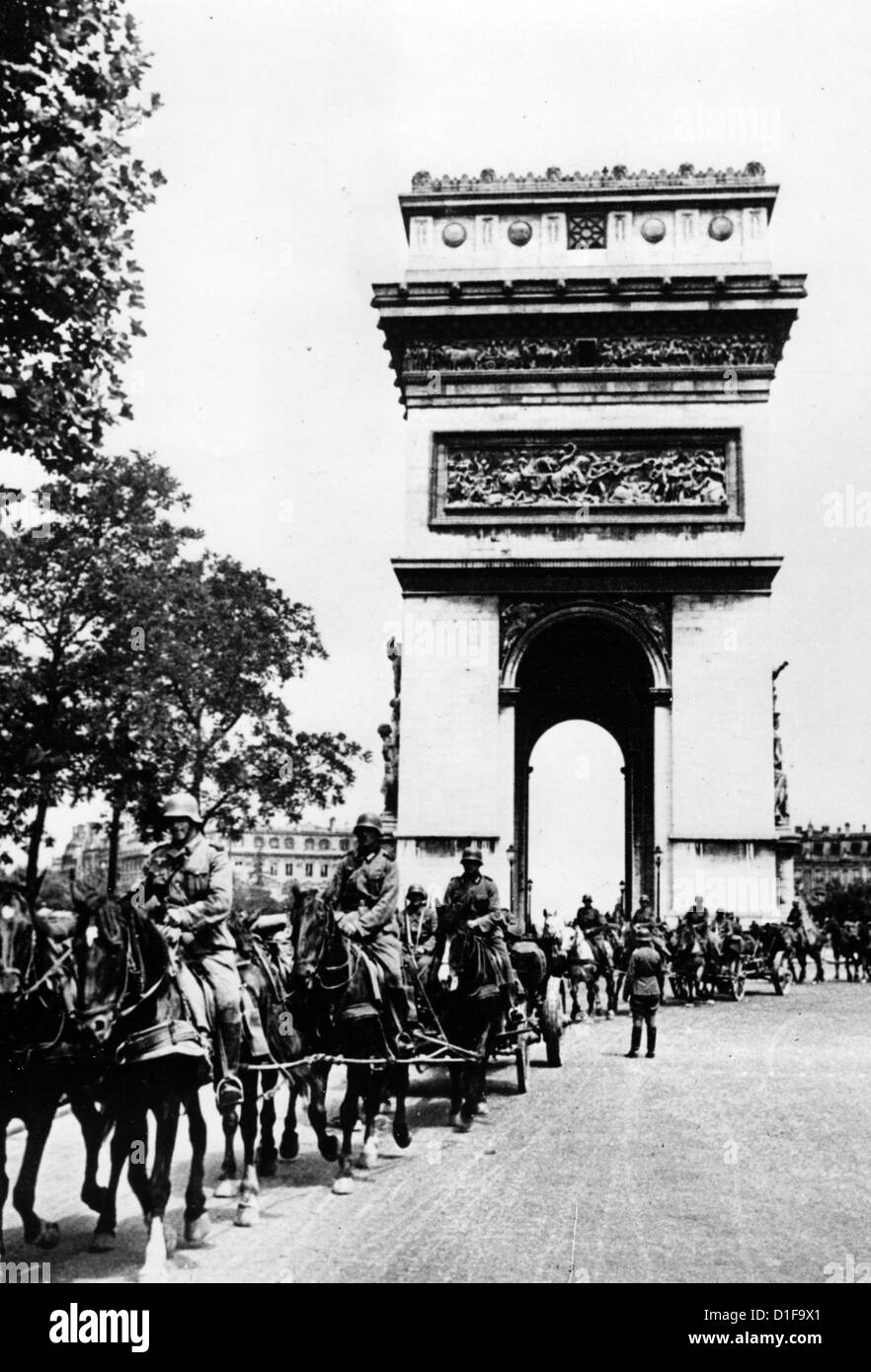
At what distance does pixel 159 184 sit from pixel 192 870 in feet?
20.1

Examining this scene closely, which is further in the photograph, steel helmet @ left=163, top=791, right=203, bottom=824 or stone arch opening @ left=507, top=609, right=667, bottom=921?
stone arch opening @ left=507, top=609, right=667, bottom=921

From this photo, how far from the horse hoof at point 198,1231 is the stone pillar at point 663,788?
23.2m

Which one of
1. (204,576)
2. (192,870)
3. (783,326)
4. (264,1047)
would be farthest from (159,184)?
(783,326)

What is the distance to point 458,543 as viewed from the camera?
107 ft

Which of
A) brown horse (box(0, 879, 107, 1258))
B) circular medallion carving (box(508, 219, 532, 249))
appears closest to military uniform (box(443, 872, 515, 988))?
brown horse (box(0, 879, 107, 1258))

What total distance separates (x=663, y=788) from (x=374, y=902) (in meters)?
21.6

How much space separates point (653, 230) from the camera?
33344 millimetres

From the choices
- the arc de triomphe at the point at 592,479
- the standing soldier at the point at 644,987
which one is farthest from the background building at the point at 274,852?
the standing soldier at the point at 644,987

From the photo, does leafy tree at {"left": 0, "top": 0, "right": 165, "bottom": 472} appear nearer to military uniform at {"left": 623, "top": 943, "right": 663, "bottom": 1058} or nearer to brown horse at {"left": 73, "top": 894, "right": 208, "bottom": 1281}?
brown horse at {"left": 73, "top": 894, "right": 208, "bottom": 1281}

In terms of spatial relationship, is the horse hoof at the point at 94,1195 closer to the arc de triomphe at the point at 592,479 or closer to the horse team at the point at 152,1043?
the horse team at the point at 152,1043

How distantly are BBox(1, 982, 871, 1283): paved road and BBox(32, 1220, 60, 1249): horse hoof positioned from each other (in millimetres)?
91

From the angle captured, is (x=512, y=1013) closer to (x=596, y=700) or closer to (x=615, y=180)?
(x=615, y=180)

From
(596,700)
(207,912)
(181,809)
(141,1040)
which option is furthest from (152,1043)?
(596,700)

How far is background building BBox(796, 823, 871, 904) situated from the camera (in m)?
76.4
